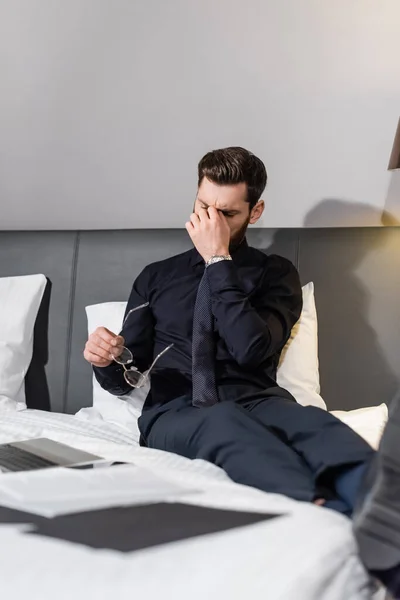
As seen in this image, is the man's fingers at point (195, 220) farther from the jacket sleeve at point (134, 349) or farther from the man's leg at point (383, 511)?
the man's leg at point (383, 511)

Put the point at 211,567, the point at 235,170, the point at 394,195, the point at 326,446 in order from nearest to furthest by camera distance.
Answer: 1. the point at 211,567
2. the point at 326,446
3. the point at 235,170
4. the point at 394,195

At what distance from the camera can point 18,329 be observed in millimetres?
2350

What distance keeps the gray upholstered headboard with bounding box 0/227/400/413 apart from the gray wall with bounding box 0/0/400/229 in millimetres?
188

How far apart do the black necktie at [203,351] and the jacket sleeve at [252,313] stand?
0.04 metres

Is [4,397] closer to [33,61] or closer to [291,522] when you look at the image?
[33,61]

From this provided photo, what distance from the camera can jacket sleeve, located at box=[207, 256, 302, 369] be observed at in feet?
5.26

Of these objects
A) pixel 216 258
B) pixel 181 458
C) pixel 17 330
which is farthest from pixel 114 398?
pixel 181 458

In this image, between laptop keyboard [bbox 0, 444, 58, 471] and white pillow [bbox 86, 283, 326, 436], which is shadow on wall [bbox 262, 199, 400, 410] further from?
laptop keyboard [bbox 0, 444, 58, 471]

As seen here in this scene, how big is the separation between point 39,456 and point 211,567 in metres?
0.62

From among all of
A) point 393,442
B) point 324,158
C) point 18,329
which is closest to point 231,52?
point 324,158

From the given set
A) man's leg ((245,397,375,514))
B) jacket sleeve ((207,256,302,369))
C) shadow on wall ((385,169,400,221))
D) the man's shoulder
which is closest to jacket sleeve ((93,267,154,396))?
the man's shoulder

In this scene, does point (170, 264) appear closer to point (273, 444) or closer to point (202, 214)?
point (202, 214)

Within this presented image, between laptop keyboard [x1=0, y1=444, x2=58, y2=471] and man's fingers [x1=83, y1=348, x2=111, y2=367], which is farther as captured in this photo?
man's fingers [x1=83, y1=348, x2=111, y2=367]

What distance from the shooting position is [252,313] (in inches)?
63.5
